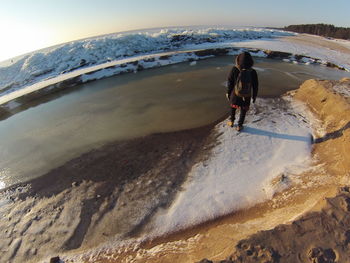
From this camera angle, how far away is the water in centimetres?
590

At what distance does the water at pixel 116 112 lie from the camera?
19.4 feet

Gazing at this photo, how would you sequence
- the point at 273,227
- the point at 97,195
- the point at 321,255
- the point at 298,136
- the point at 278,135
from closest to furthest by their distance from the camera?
the point at 321,255 → the point at 273,227 → the point at 97,195 → the point at 298,136 → the point at 278,135

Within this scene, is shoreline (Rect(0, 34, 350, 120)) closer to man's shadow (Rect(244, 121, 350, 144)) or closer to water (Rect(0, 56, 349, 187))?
water (Rect(0, 56, 349, 187))

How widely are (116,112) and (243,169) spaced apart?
211 inches

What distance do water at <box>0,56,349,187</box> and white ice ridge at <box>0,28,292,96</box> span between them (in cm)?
688

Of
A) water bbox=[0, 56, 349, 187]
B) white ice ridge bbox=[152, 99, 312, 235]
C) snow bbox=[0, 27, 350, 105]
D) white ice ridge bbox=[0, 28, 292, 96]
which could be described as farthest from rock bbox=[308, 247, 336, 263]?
white ice ridge bbox=[0, 28, 292, 96]

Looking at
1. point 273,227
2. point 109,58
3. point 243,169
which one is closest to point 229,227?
point 273,227

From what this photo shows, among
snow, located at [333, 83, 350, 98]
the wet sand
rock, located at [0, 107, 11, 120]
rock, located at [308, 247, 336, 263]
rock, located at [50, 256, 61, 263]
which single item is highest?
snow, located at [333, 83, 350, 98]

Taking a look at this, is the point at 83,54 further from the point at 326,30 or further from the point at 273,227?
the point at 326,30

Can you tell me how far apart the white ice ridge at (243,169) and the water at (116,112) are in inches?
64.4

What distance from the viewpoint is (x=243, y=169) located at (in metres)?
4.40

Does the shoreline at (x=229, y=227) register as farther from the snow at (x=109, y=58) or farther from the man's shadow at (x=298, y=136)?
the snow at (x=109, y=58)

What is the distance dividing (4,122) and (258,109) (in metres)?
10.1

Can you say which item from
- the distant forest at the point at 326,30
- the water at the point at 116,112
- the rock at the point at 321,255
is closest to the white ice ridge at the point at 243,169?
the rock at the point at 321,255
